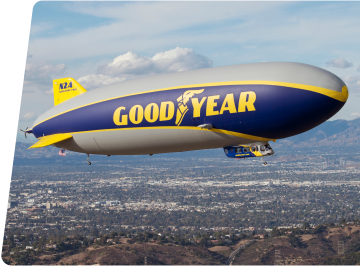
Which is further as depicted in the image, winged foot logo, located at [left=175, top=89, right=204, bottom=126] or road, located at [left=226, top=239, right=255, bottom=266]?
road, located at [left=226, top=239, right=255, bottom=266]

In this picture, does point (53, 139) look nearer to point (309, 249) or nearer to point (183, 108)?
point (183, 108)

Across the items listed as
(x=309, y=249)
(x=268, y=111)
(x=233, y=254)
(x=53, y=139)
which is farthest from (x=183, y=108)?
(x=309, y=249)

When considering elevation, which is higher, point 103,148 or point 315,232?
point 103,148

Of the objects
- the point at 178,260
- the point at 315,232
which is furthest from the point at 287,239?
the point at 178,260

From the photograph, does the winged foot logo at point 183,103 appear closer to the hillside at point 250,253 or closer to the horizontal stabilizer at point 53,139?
the horizontal stabilizer at point 53,139

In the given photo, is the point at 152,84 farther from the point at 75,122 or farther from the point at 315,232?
the point at 315,232

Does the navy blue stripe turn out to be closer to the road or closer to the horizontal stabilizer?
the horizontal stabilizer

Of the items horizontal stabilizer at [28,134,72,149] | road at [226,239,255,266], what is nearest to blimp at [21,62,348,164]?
horizontal stabilizer at [28,134,72,149]
